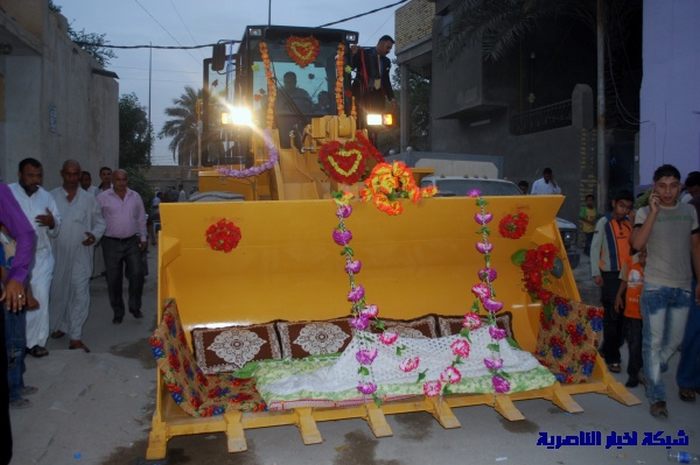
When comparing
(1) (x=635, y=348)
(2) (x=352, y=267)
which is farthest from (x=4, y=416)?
(1) (x=635, y=348)

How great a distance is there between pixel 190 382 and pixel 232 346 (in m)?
0.72

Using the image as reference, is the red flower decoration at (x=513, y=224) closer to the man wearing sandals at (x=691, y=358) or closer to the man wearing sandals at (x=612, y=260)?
the man wearing sandals at (x=612, y=260)

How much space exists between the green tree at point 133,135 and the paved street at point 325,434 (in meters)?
18.5

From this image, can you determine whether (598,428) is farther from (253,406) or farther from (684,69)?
(684,69)

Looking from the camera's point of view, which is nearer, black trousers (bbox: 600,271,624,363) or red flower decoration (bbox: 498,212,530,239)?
red flower decoration (bbox: 498,212,530,239)

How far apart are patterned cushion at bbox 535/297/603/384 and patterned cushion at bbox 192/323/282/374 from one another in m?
2.07

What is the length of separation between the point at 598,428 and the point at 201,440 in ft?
8.85

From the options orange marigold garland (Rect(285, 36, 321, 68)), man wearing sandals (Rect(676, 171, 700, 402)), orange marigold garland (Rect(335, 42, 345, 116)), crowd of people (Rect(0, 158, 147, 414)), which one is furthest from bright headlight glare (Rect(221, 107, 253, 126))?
man wearing sandals (Rect(676, 171, 700, 402))

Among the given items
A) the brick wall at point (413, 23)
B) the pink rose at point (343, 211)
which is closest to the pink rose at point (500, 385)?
the pink rose at point (343, 211)

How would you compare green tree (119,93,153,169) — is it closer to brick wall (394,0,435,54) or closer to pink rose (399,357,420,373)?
brick wall (394,0,435,54)

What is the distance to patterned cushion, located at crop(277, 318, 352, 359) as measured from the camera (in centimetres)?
470

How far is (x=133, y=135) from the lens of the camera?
23.4m

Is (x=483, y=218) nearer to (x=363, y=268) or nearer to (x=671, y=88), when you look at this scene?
(x=363, y=268)

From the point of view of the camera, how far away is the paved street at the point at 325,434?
3711mm
